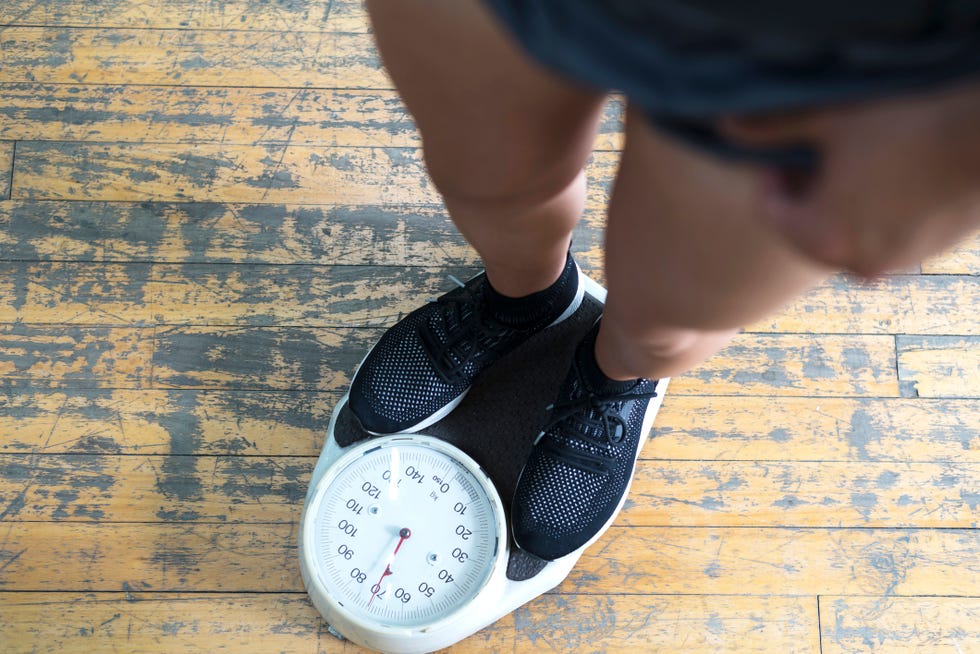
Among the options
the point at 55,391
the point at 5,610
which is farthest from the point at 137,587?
the point at 55,391

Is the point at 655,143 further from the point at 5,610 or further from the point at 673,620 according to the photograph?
the point at 5,610

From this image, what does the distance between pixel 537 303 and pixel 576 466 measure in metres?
0.22

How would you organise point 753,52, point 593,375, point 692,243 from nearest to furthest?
point 753,52 → point 692,243 → point 593,375

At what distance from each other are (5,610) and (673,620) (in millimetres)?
895

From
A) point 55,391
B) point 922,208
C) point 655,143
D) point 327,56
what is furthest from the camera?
point 327,56

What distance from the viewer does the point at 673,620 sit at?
1.13m

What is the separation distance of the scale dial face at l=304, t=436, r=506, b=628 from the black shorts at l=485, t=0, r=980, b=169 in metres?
0.74

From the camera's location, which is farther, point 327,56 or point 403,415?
point 327,56

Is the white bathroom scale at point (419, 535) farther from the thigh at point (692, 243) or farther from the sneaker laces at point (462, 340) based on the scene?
the thigh at point (692, 243)

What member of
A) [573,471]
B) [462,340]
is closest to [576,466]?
[573,471]

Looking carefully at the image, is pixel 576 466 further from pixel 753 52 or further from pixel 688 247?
pixel 753 52

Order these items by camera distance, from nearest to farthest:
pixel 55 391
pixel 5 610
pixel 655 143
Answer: pixel 655 143
pixel 5 610
pixel 55 391

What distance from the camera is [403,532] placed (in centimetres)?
107

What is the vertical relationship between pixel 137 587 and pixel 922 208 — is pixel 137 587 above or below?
below
